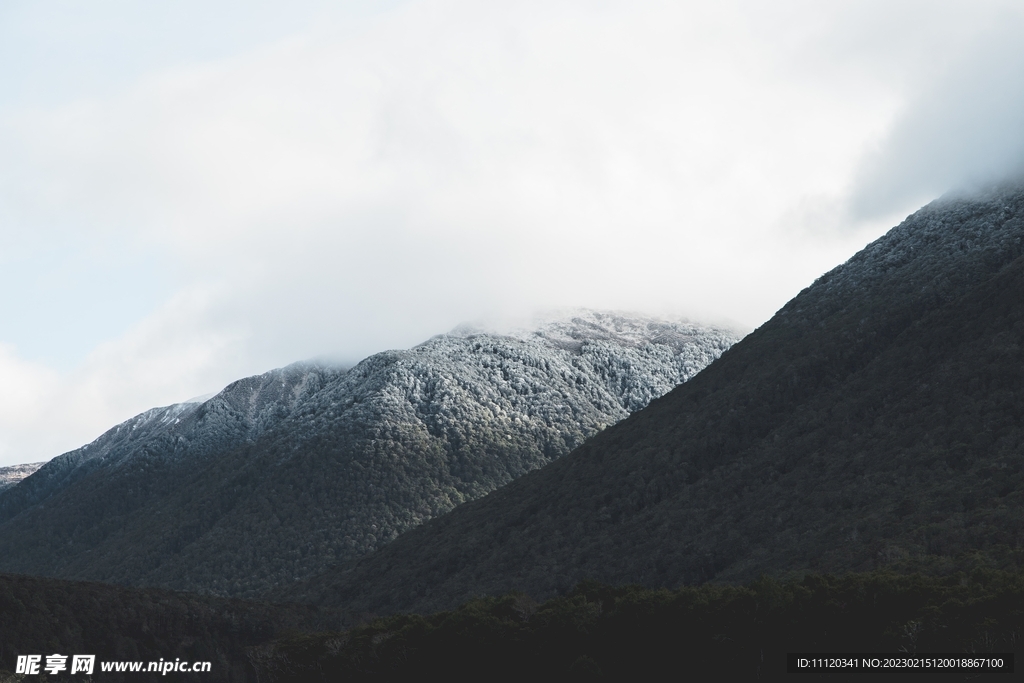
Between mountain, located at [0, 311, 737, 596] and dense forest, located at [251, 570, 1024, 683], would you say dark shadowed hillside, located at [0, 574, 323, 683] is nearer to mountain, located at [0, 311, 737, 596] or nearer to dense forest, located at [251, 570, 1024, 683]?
dense forest, located at [251, 570, 1024, 683]

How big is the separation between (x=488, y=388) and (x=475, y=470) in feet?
72.7

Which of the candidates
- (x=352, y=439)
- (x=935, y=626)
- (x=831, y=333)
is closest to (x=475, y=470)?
(x=352, y=439)

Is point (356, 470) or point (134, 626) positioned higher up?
point (356, 470)

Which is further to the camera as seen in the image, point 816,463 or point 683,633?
point 816,463

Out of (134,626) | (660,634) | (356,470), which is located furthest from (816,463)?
(356,470)

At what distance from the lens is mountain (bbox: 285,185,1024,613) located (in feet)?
250

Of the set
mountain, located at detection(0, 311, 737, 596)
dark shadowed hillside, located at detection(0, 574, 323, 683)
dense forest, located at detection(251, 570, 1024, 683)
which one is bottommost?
dense forest, located at detection(251, 570, 1024, 683)

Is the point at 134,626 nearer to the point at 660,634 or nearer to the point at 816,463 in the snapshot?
the point at 660,634

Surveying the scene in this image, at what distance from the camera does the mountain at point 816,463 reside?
3004 inches

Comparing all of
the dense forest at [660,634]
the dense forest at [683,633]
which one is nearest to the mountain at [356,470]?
the dense forest at [660,634]

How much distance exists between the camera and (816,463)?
91.6 metres

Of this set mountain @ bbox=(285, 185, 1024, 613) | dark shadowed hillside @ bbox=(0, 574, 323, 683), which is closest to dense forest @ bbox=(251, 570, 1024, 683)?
mountain @ bbox=(285, 185, 1024, 613)

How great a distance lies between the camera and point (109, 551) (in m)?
182

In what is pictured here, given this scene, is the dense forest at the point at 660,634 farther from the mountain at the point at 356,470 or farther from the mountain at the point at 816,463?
the mountain at the point at 356,470
